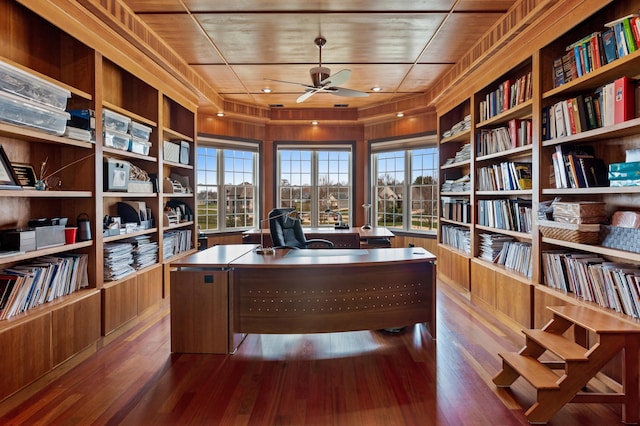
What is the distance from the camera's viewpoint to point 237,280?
3.12 meters

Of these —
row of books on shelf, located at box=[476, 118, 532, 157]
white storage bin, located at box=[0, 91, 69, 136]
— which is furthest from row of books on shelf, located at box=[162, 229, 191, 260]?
row of books on shelf, located at box=[476, 118, 532, 157]

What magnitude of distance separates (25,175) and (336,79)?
9.13 ft

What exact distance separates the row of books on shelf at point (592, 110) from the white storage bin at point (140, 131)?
12.6ft

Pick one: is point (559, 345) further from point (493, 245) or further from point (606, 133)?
point (493, 245)

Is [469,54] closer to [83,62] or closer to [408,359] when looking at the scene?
[408,359]

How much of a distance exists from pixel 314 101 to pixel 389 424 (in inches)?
210

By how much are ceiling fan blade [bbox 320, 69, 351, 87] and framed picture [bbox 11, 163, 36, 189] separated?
2.66 m

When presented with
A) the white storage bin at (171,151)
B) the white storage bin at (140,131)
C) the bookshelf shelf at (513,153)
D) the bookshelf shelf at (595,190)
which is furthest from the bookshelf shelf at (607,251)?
the white storage bin at (171,151)

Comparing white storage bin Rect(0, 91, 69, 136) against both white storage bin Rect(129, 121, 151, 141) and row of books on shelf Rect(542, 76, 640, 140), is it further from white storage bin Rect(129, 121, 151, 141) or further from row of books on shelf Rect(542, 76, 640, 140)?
row of books on shelf Rect(542, 76, 640, 140)

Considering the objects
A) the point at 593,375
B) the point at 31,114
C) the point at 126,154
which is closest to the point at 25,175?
the point at 31,114

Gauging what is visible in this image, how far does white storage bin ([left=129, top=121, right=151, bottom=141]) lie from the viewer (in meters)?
3.77

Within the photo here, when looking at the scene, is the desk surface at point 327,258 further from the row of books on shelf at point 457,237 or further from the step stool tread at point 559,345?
the row of books on shelf at point 457,237

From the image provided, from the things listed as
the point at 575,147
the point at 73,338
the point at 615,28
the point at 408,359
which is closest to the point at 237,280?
the point at 73,338

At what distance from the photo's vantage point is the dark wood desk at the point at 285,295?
3025 millimetres
